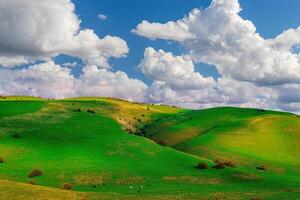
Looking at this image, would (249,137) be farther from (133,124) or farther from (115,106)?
(115,106)

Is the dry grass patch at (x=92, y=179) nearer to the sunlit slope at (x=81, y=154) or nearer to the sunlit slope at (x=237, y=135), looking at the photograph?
the sunlit slope at (x=81, y=154)

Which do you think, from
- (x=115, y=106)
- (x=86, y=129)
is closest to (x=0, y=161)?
(x=86, y=129)

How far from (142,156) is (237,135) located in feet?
146

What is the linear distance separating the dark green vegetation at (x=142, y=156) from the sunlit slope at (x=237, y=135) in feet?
0.96

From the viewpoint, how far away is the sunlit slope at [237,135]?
4360 inches

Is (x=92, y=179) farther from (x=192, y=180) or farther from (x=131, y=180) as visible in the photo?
(x=192, y=180)

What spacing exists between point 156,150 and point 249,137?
39.6 metres

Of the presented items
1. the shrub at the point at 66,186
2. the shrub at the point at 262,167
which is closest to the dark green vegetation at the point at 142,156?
the shrub at the point at 66,186

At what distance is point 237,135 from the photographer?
130 meters

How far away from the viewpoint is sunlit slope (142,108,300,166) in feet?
363

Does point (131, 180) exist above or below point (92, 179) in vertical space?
above

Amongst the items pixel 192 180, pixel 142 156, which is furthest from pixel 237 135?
pixel 192 180

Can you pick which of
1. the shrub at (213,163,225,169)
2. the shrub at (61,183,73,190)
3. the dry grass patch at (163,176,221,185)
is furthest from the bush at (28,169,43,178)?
the shrub at (213,163,225,169)

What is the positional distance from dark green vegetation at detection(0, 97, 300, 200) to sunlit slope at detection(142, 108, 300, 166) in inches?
11.5
